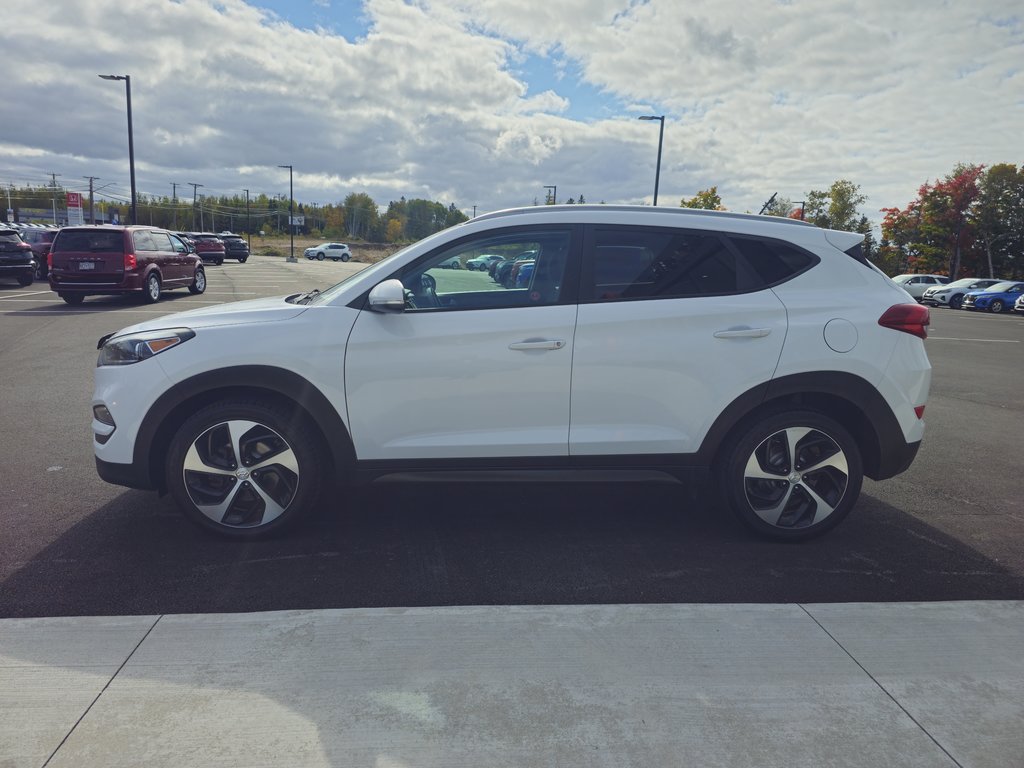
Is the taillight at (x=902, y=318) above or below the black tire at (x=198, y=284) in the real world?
above

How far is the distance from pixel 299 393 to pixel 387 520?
1.06 meters

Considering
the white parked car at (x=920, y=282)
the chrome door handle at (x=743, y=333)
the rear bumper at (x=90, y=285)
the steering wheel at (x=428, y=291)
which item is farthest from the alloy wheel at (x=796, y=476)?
the white parked car at (x=920, y=282)

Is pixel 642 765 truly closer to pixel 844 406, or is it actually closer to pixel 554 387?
pixel 554 387

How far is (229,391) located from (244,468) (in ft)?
1.40

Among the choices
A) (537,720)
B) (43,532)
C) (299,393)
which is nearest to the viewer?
(537,720)

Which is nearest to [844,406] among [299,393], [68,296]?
[299,393]

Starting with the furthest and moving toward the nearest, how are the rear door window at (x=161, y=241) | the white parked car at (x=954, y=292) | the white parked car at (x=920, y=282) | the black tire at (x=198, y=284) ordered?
the white parked car at (x=920, y=282) → the white parked car at (x=954, y=292) → the black tire at (x=198, y=284) → the rear door window at (x=161, y=241)

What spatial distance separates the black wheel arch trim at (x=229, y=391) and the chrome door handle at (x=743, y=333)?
2089mm

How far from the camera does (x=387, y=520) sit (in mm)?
4535

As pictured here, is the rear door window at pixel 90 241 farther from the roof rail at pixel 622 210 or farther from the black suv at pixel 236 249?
the black suv at pixel 236 249

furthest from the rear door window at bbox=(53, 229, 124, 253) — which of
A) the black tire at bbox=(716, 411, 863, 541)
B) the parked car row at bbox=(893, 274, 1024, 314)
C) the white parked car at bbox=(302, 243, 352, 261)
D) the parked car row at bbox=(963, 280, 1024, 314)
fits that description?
the white parked car at bbox=(302, 243, 352, 261)

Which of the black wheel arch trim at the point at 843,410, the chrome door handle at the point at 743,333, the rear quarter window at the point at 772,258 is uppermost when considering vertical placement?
the rear quarter window at the point at 772,258

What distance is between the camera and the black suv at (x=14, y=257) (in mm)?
20969

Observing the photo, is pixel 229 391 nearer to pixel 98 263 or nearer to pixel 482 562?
pixel 482 562
